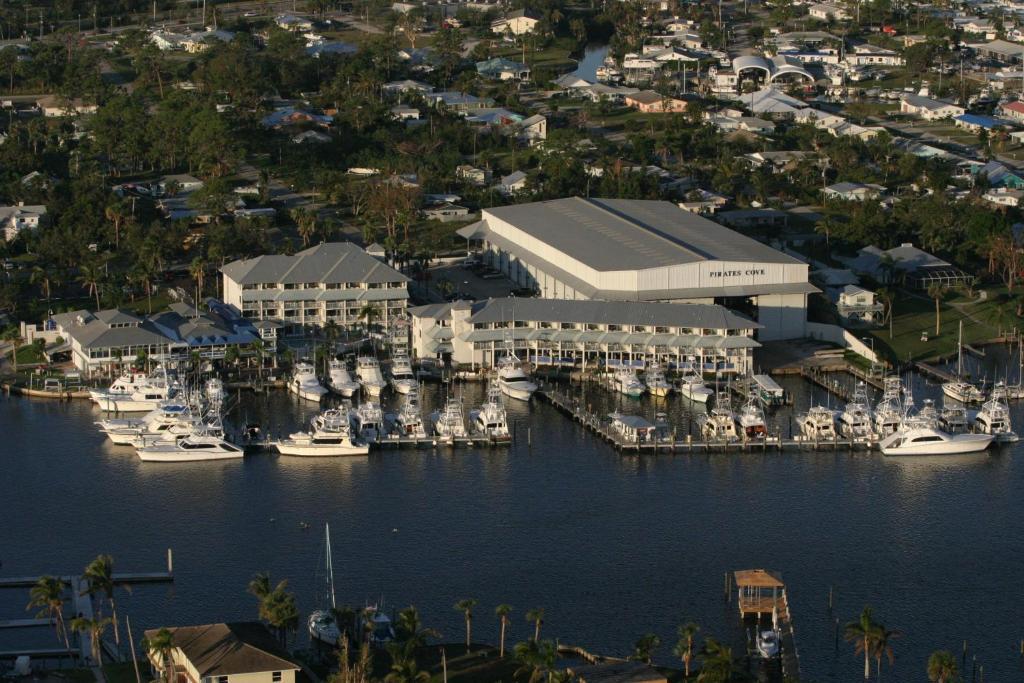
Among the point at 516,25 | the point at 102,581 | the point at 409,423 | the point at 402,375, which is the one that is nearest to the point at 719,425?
the point at 409,423

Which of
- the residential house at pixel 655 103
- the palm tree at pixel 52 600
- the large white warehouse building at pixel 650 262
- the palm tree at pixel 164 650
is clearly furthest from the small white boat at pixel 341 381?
the residential house at pixel 655 103

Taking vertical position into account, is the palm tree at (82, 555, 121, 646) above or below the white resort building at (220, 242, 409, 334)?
above

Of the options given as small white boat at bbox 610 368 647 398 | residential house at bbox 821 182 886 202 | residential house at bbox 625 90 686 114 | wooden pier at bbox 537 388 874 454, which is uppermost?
wooden pier at bbox 537 388 874 454

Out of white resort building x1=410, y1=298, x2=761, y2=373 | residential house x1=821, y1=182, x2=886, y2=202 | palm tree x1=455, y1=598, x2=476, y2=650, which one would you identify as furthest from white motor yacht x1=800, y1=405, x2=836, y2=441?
residential house x1=821, y1=182, x2=886, y2=202

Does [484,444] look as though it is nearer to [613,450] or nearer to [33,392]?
[613,450]

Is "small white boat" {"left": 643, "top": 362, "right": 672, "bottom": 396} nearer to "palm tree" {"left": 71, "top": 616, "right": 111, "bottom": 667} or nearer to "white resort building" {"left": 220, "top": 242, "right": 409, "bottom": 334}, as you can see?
"white resort building" {"left": 220, "top": 242, "right": 409, "bottom": 334}

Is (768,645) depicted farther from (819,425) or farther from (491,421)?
(491,421)
